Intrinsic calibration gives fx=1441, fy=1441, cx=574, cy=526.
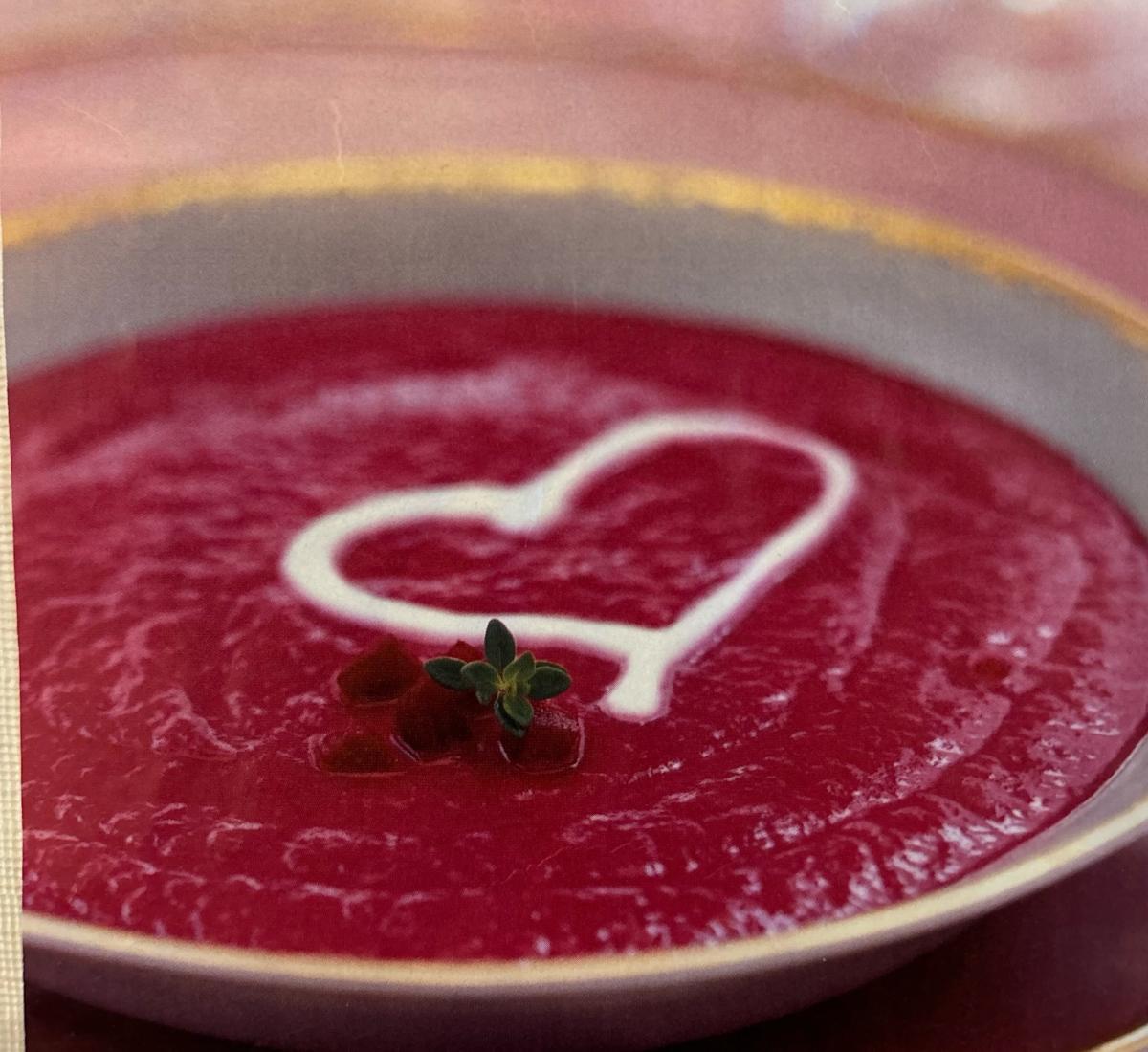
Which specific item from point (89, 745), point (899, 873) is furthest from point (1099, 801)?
point (89, 745)

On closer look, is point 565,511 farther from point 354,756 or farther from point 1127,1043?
point 1127,1043

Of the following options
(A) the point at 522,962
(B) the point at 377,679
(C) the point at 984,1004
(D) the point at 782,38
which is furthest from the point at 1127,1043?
(D) the point at 782,38

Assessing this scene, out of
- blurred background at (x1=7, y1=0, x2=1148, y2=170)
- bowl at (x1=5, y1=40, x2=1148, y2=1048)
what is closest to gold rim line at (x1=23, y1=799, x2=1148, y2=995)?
bowl at (x1=5, y1=40, x2=1148, y2=1048)

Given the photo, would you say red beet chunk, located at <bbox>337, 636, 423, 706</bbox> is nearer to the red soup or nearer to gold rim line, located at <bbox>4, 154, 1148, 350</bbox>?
the red soup

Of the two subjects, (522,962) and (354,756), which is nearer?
(522,962)

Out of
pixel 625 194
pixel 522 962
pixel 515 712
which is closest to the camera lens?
pixel 522 962

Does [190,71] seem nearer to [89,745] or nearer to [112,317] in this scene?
[112,317]
